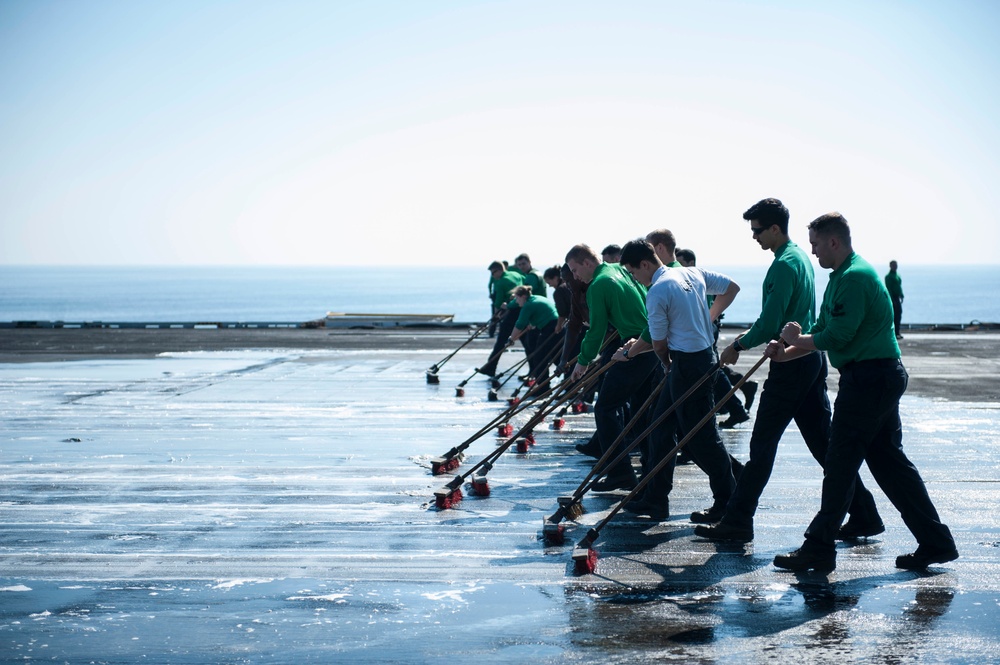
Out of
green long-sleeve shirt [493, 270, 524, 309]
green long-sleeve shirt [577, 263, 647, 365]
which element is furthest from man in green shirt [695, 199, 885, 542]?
green long-sleeve shirt [493, 270, 524, 309]

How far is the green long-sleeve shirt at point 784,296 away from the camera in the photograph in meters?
6.45

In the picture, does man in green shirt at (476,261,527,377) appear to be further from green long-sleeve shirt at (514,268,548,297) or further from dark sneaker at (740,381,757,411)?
dark sneaker at (740,381,757,411)

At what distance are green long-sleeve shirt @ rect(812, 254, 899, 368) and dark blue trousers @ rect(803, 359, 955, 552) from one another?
75 millimetres

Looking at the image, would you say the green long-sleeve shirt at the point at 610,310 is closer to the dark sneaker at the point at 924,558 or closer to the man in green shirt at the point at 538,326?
the dark sneaker at the point at 924,558

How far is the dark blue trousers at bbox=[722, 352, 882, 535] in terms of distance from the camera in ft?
A: 21.2

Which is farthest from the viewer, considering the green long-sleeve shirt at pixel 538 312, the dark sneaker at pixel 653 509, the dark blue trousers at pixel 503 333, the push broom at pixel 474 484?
the dark blue trousers at pixel 503 333

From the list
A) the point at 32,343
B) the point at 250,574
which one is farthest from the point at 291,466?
the point at 32,343

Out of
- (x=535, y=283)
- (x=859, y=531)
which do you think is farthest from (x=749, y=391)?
(x=535, y=283)

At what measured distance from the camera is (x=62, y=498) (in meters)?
8.09

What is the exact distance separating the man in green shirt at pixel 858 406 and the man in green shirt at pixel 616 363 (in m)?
2.21

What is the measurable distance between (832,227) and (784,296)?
66cm

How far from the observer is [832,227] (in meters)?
5.96

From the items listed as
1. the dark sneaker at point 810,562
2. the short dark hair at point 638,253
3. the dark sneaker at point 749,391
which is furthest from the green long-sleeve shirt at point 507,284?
the dark sneaker at point 810,562

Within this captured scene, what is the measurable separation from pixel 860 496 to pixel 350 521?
326 centimetres
